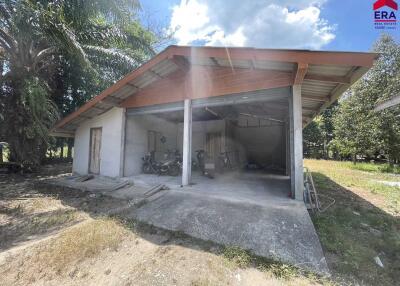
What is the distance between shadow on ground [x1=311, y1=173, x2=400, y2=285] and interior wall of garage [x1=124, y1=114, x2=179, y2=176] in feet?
22.0

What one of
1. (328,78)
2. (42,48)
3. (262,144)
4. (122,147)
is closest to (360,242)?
(328,78)

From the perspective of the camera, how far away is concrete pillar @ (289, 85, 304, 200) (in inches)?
190

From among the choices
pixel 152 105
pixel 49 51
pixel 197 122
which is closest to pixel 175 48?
pixel 152 105

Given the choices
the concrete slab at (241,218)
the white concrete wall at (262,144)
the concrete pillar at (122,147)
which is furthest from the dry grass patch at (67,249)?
the white concrete wall at (262,144)

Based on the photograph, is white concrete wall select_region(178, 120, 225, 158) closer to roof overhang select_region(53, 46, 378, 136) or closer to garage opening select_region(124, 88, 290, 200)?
garage opening select_region(124, 88, 290, 200)

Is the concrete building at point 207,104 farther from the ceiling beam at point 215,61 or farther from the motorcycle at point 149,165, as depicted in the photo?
the motorcycle at point 149,165

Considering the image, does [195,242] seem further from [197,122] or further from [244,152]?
[244,152]

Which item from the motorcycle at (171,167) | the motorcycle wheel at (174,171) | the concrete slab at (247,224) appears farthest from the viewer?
the motorcycle wheel at (174,171)

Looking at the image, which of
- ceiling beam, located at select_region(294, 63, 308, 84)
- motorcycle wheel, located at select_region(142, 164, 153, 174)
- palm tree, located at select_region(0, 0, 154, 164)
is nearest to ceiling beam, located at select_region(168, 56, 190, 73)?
ceiling beam, located at select_region(294, 63, 308, 84)

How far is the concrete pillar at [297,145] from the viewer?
4816 millimetres

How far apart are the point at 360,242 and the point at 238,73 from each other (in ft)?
15.4

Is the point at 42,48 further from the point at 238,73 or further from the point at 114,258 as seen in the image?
the point at 114,258

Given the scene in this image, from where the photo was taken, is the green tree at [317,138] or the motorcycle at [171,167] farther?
the green tree at [317,138]

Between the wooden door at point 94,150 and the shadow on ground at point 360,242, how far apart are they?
8.48m
